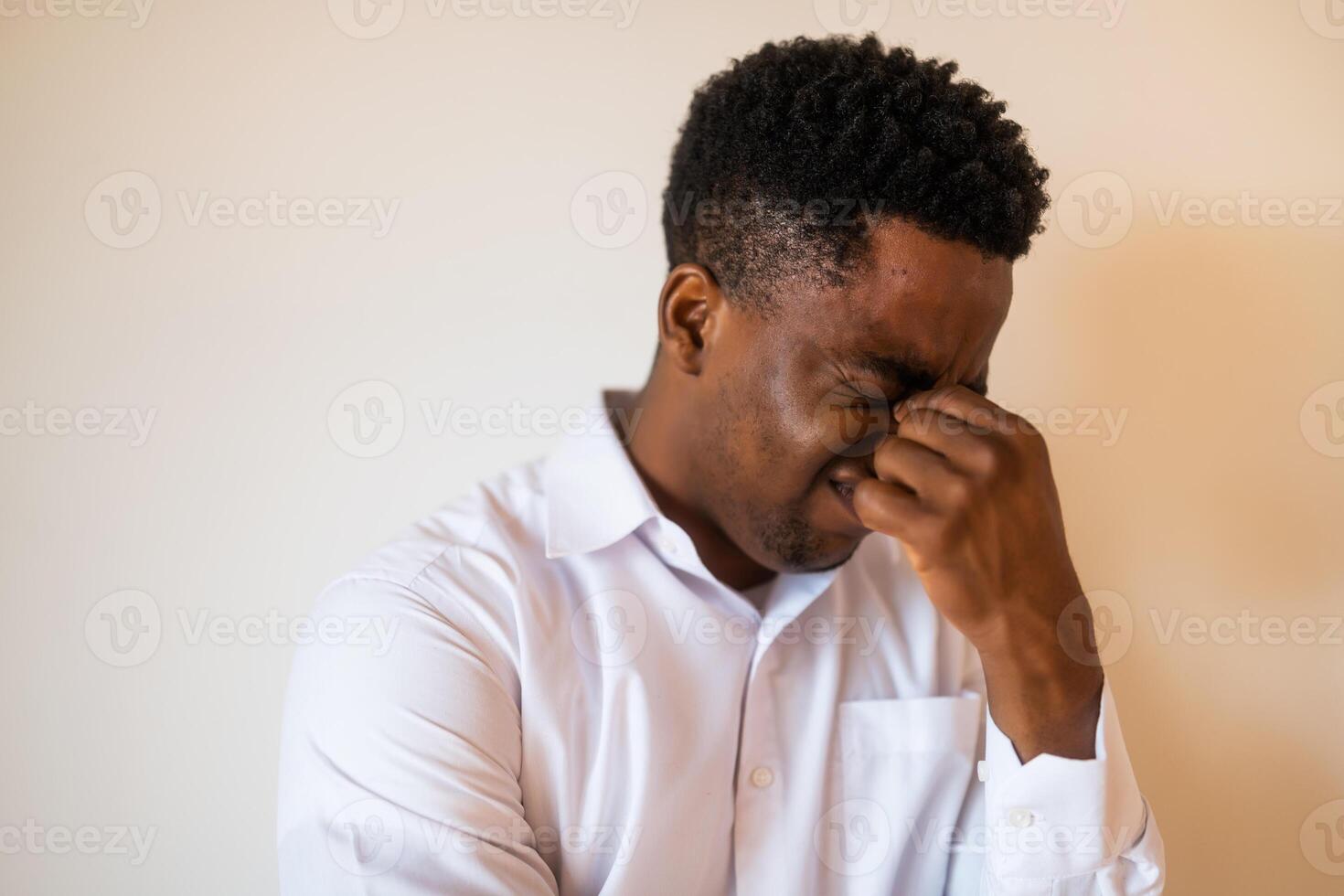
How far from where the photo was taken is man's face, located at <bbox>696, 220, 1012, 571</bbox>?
123cm

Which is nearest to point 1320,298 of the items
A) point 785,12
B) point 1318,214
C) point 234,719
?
point 1318,214

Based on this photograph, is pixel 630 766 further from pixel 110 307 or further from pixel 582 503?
pixel 110 307

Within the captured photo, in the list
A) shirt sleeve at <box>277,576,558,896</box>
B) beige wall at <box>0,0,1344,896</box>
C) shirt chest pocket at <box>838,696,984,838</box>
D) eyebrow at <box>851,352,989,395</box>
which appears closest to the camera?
shirt sleeve at <box>277,576,558,896</box>

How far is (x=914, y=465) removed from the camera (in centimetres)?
119

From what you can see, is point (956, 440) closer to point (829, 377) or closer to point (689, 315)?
point (829, 377)

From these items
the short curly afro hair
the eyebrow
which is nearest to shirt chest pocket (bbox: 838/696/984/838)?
the eyebrow

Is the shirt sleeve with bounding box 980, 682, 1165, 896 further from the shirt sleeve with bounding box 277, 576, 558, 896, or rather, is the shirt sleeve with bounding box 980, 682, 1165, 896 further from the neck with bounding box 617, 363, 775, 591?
the shirt sleeve with bounding box 277, 576, 558, 896

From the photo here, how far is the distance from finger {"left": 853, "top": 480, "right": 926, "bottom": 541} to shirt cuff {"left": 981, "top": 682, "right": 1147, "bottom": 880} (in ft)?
1.03

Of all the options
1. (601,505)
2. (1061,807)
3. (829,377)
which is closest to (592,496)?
(601,505)

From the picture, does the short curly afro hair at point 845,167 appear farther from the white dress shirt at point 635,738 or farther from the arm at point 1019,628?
the white dress shirt at point 635,738

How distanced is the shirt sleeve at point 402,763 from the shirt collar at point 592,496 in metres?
0.19

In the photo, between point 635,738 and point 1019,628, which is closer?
point 1019,628

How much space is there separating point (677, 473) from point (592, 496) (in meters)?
0.13

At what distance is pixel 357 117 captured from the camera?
5.55 ft
